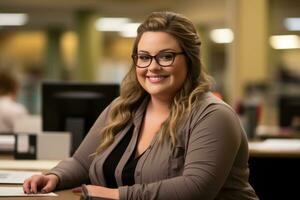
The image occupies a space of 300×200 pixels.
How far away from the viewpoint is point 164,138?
218cm

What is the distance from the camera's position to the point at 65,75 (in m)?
15.6

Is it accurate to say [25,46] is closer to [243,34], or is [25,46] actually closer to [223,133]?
[243,34]

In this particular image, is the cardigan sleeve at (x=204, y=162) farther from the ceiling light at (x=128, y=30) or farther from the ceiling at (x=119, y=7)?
the ceiling light at (x=128, y=30)

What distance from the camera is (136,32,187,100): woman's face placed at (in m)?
2.22

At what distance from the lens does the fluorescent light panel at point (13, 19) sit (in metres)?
12.9

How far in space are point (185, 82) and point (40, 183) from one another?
2.21ft

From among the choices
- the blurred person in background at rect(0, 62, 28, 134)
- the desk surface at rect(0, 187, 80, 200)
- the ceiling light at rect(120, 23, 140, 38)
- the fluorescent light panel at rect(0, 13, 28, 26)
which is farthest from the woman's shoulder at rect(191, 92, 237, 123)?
the ceiling light at rect(120, 23, 140, 38)

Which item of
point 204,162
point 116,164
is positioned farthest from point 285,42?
point 204,162

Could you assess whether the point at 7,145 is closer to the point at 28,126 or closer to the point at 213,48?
the point at 28,126

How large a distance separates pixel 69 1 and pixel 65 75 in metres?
4.81

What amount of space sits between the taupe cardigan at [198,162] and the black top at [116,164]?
0.02 m

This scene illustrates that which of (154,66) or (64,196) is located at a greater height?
(154,66)

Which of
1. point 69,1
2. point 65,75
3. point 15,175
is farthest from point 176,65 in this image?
point 65,75

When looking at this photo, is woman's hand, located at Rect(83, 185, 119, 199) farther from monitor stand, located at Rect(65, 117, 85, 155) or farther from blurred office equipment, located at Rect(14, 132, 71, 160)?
monitor stand, located at Rect(65, 117, 85, 155)
